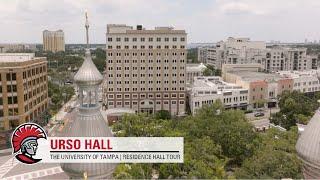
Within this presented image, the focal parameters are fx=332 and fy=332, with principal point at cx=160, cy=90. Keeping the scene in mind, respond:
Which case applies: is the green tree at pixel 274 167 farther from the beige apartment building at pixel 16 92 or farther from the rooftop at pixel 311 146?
the beige apartment building at pixel 16 92

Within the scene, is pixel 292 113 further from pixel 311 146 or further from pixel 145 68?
pixel 311 146

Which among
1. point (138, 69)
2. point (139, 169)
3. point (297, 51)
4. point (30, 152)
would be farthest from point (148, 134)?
point (297, 51)

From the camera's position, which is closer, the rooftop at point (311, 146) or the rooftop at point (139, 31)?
the rooftop at point (311, 146)

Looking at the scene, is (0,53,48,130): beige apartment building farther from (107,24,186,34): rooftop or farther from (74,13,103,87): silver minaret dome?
(74,13,103,87): silver minaret dome

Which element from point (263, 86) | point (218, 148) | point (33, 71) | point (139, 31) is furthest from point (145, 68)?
point (218, 148)

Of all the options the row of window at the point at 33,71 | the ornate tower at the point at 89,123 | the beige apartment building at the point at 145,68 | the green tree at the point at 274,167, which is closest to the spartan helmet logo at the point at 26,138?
the ornate tower at the point at 89,123

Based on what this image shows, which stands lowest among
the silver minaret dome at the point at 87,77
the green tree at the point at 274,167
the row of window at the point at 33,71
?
the green tree at the point at 274,167

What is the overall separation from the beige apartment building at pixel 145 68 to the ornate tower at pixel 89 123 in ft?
170

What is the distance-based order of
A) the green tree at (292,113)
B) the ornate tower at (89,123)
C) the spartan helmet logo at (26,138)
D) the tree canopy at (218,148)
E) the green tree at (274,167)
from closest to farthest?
the ornate tower at (89,123) → the spartan helmet logo at (26,138) → the green tree at (274,167) → the tree canopy at (218,148) → the green tree at (292,113)

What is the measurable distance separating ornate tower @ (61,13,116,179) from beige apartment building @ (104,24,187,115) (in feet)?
170

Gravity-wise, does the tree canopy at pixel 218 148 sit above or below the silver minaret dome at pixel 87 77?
below

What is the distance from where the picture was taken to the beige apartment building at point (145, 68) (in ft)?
218

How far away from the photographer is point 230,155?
124 ft

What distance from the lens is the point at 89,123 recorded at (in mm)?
14406
